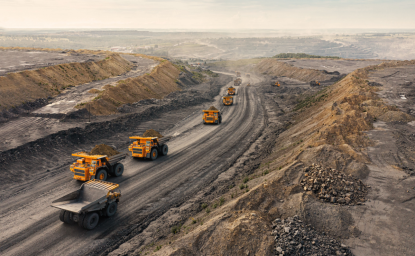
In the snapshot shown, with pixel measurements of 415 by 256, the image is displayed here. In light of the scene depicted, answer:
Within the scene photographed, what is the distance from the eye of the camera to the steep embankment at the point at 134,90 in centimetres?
3394

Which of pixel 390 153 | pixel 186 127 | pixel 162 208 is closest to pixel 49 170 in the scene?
pixel 162 208

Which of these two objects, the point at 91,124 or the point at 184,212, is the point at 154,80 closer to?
the point at 91,124

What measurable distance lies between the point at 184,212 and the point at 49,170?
12.0m

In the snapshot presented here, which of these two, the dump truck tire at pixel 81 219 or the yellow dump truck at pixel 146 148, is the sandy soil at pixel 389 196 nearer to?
the dump truck tire at pixel 81 219

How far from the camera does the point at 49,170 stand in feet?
65.9

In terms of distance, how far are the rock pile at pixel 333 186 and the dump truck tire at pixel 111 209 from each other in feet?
33.3

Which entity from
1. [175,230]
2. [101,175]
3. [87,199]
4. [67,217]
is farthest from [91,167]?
[175,230]

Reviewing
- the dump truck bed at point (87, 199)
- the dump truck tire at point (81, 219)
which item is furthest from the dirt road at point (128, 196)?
the dump truck bed at point (87, 199)

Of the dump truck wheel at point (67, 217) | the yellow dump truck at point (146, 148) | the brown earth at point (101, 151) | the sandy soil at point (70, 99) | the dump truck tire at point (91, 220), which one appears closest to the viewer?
the dump truck tire at point (91, 220)

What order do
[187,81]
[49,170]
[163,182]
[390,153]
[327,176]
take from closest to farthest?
1. [327,176]
2. [390,153]
3. [163,182]
4. [49,170]
5. [187,81]

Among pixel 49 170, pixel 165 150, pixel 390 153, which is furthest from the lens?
pixel 165 150

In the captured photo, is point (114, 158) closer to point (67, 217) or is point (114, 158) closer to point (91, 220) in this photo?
point (67, 217)

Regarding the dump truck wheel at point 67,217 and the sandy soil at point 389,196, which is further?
the dump truck wheel at point 67,217

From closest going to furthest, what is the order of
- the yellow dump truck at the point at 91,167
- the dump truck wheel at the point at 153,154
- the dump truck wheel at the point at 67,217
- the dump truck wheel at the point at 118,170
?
the dump truck wheel at the point at 67,217 → the yellow dump truck at the point at 91,167 → the dump truck wheel at the point at 118,170 → the dump truck wheel at the point at 153,154
